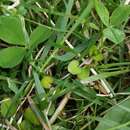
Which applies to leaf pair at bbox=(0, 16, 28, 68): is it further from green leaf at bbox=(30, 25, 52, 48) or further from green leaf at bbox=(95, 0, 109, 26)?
green leaf at bbox=(95, 0, 109, 26)

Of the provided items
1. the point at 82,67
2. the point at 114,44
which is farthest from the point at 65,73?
the point at 114,44

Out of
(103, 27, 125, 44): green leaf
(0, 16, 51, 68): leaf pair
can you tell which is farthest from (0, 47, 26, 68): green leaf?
(103, 27, 125, 44): green leaf

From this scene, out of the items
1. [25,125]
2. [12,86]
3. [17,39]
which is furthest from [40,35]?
[25,125]

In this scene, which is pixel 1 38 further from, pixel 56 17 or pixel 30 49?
pixel 56 17

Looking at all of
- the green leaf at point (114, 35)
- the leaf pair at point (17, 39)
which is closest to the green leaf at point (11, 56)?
the leaf pair at point (17, 39)

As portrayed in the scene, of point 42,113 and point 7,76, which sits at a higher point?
point 7,76

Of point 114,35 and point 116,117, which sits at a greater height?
point 114,35

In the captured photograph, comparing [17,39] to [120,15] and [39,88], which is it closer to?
[39,88]
